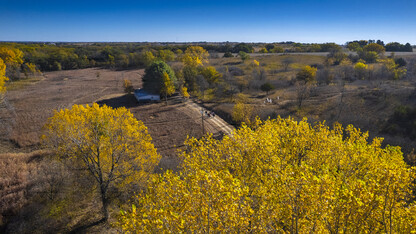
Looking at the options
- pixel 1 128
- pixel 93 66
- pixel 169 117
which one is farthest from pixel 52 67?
pixel 169 117

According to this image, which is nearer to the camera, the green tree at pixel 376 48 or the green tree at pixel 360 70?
the green tree at pixel 360 70

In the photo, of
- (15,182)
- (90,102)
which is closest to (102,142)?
(15,182)


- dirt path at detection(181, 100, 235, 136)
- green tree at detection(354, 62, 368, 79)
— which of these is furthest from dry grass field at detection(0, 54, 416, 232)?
green tree at detection(354, 62, 368, 79)

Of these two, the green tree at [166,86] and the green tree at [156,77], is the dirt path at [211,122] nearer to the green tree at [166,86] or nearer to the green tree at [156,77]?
the green tree at [166,86]

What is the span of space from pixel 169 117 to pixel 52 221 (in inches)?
1142

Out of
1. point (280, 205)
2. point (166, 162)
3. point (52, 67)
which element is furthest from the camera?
point (52, 67)

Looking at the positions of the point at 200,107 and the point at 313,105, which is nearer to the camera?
the point at 313,105

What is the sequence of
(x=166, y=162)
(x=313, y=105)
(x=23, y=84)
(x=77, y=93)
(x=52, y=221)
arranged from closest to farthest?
(x=52, y=221) < (x=166, y=162) < (x=313, y=105) < (x=77, y=93) < (x=23, y=84)

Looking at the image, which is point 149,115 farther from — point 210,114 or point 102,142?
point 102,142

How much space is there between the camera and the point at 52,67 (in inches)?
4188

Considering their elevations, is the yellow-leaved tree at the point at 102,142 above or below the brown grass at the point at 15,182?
above

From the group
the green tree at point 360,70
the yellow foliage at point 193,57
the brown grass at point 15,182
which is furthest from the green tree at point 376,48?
the brown grass at point 15,182

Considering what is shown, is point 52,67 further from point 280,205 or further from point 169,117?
point 280,205

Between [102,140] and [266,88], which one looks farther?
[266,88]
